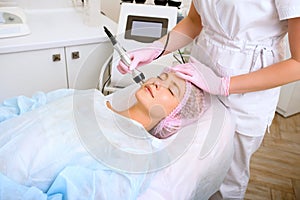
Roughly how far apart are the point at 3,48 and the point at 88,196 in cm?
99

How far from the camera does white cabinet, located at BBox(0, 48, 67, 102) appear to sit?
154 centimetres

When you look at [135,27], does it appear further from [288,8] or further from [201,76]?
[288,8]

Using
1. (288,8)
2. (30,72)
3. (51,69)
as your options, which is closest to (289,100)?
(288,8)

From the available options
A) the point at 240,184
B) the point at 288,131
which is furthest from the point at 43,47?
the point at 288,131

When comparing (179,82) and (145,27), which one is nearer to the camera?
(179,82)

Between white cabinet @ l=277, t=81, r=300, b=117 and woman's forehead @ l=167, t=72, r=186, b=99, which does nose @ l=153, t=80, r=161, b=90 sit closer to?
woman's forehead @ l=167, t=72, r=186, b=99

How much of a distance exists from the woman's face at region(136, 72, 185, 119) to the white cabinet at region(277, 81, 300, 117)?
1606mm

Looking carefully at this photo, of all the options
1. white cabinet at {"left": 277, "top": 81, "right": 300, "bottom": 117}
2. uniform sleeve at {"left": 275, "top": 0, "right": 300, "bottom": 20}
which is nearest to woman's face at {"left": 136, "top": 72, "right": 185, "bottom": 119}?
uniform sleeve at {"left": 275, "top": 0, "right": 300, "bottom": 20}

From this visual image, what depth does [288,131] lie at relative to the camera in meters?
2.35

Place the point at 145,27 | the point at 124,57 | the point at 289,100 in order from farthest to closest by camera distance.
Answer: the point at 289,100 < the point at 145,27 < the point at 124,57

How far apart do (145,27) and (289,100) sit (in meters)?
1.49

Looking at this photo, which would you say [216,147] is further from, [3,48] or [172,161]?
[3,48]

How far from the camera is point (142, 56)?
46.9 inches

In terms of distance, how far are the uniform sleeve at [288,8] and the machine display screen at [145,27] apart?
0.75 metres
